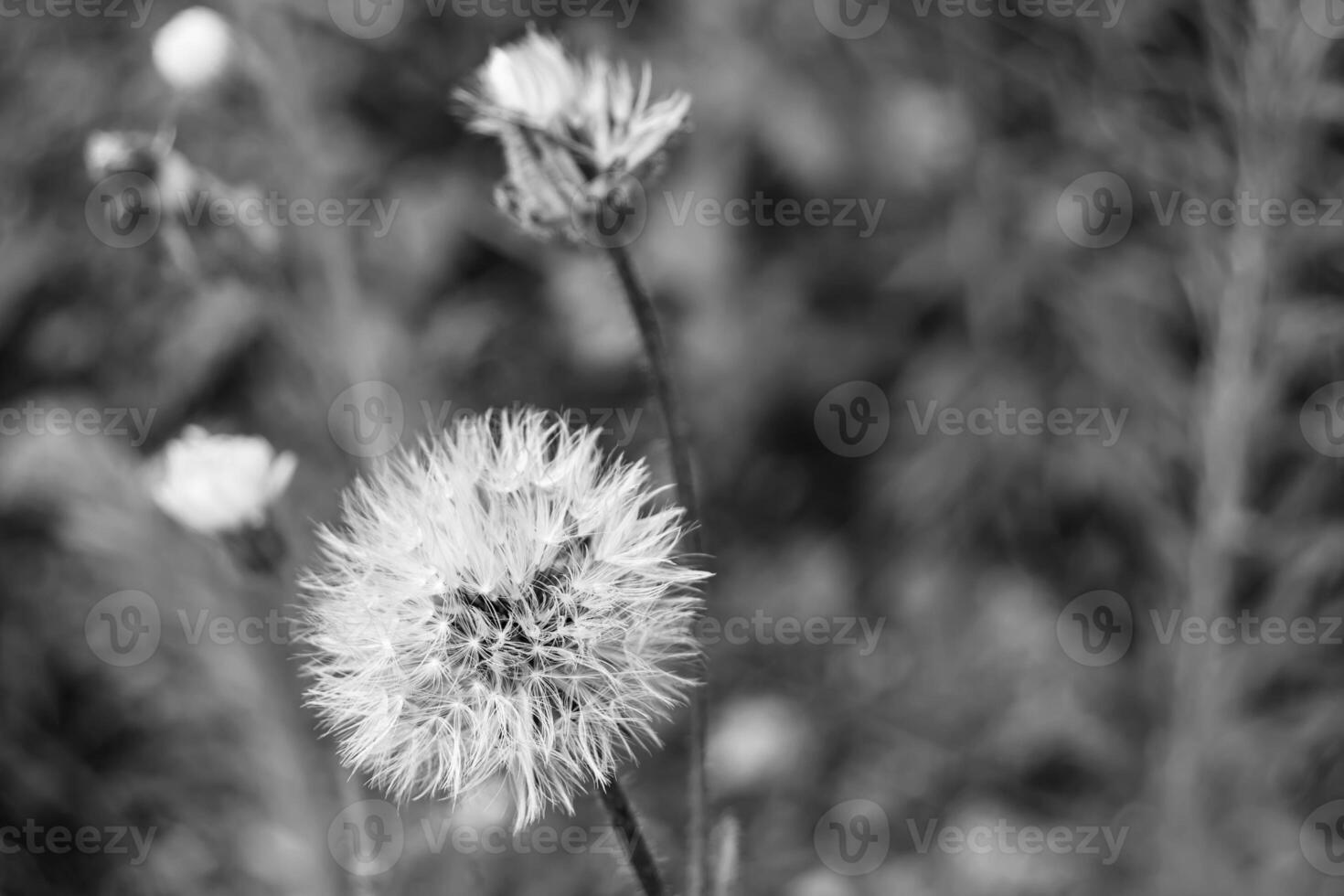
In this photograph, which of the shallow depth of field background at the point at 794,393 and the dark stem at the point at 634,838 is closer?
the dark stem at the point at 634,838

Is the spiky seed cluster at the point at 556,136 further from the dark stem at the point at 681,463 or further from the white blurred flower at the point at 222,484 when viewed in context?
the white blurred flower at the point at 222,484

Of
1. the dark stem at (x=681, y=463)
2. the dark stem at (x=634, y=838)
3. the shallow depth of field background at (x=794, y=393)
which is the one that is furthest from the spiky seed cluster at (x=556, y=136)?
the shallow depth of field background at (x=794, y=393)

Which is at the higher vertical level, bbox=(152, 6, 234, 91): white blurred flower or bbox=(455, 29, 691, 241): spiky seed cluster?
bbox=(152, 6, 234, 91): white blurred flower

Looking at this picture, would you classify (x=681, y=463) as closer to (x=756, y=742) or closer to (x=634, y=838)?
(x=634, y=838)

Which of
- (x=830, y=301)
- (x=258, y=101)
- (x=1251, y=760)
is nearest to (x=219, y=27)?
(x=258, y=101)

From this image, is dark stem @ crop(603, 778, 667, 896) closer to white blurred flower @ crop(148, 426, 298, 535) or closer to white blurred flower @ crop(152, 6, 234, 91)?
white blurred flower @ crop(148, 426, 298, 535)

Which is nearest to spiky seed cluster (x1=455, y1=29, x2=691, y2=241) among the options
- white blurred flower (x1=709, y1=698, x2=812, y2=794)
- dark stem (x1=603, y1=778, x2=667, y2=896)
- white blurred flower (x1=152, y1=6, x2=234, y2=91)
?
dark stem (x1=603, y1=778, x2=667, y2=896)

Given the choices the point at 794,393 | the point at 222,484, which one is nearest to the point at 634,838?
the point at 222,484
